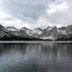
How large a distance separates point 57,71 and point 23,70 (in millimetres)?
7061

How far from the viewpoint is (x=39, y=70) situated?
30.4 m

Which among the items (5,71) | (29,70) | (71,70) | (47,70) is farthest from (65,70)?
(5,71)

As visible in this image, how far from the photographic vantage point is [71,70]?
3077 cm

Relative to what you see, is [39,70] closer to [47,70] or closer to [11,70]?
[47,70]

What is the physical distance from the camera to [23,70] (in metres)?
30.2

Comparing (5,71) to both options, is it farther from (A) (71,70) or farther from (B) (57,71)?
(A) (71,70)

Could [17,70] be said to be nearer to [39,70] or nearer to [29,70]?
[29,70]

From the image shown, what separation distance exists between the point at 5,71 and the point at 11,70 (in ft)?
4.36

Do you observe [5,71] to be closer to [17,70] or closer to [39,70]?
[17,70]

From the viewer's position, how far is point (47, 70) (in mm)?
30422

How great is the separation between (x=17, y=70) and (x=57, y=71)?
27.1ft

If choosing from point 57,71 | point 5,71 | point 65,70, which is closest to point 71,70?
point 65,70

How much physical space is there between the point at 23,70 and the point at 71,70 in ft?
33.5

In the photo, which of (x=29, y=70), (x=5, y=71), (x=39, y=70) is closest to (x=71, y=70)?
(x=39, y=70)
